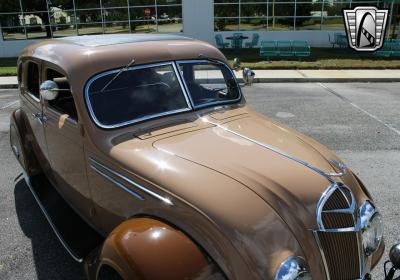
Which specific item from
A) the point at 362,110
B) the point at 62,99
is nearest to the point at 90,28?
the point at 362,110

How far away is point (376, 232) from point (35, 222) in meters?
3.60

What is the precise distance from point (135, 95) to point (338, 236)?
6.52 feet

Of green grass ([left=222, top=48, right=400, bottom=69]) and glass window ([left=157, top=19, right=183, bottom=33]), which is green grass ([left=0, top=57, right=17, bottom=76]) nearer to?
glass window ([left=157, top=19, right=183, bottom=33])

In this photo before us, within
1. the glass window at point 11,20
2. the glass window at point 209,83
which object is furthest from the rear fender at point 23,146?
the glass window at point 11,20

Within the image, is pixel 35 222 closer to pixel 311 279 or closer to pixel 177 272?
pixel 177 272

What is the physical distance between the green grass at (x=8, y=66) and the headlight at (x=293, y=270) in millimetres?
16011

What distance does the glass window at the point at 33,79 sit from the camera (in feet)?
15.9

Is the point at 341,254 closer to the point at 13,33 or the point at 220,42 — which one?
the point at 220,42

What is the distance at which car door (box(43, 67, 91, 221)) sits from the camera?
12.0 ft

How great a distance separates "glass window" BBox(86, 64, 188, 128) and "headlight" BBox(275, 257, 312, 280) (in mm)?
1719

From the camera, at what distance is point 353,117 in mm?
9156

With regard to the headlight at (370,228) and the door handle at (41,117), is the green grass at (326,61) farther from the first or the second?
the headlight at (370,228)

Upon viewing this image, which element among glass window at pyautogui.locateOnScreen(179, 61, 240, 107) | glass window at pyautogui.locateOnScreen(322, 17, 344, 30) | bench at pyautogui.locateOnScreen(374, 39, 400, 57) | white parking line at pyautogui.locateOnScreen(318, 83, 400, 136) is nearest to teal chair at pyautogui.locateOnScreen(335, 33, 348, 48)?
glass window at pyautogui.locateOnScreen(322, 17, 344, 30)

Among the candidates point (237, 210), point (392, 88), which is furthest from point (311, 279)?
point (392, 88)
